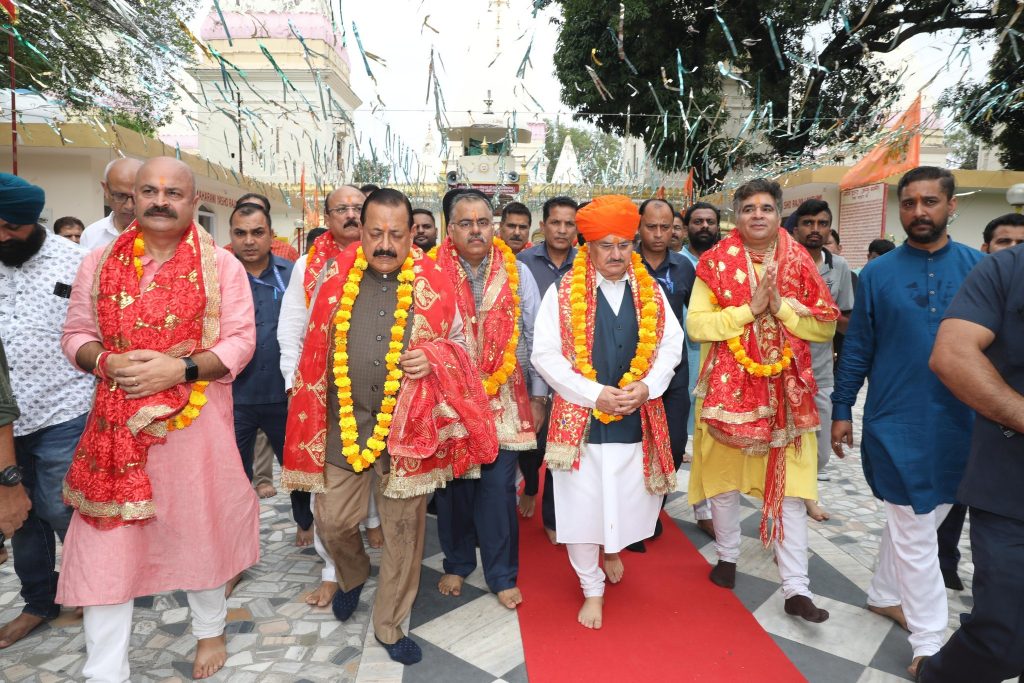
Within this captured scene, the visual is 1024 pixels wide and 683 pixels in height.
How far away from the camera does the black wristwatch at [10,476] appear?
2.12 m

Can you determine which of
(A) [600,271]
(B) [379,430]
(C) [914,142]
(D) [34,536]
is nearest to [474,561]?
(B) [379,430]

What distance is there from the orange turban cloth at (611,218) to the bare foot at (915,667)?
7.53ft

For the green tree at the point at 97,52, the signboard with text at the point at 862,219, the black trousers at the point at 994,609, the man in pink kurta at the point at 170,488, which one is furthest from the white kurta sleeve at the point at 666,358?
the signboard with text at the point at 862,219

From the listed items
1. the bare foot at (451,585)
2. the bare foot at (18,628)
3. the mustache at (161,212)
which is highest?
the mustache at (161,212)

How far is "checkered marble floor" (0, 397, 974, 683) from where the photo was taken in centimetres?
283

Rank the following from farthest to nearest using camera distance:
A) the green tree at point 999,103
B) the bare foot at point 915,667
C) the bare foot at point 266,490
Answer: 1. the green tree at point 999,103
2. the bare foot at point 266,490
3. the bare foot at point 915,667

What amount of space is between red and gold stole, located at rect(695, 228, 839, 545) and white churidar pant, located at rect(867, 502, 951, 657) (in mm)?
530

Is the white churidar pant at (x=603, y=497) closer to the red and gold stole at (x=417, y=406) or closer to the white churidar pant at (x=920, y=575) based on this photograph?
the red and gold stole at (x=417, y=406)

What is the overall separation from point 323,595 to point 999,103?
16.6 metres

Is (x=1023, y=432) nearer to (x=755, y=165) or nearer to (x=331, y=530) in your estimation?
(x=331, y=530)

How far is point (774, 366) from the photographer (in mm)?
3320

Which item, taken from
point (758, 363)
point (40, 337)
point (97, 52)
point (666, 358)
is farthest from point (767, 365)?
point (97, 52)

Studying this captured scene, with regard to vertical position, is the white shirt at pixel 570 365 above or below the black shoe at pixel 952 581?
above

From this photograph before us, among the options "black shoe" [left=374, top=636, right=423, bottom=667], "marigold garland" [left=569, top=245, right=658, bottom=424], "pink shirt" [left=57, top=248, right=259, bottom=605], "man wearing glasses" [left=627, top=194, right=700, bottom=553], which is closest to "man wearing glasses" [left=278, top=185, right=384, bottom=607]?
"pink shirt" [left=57, top=248, right=259, bottom=605]
